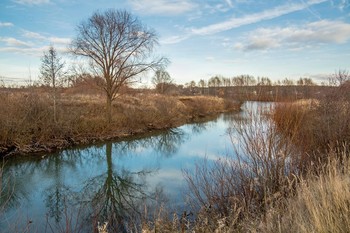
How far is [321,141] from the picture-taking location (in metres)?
8.66

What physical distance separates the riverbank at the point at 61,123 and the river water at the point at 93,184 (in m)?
1.32

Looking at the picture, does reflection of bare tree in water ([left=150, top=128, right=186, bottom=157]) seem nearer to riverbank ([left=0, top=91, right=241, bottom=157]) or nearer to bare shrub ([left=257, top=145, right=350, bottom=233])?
riverbank ([left=0, top=91, right=241, bottom=157])

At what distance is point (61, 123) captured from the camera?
1505 centimetres

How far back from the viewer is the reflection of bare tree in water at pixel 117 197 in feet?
20.7

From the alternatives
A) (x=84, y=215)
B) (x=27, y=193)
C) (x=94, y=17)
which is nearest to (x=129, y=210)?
(x=84, y=215)

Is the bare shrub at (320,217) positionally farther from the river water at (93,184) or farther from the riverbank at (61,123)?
the riverbank at (61,123)

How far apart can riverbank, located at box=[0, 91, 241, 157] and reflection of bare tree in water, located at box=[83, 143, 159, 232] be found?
4.87 metres

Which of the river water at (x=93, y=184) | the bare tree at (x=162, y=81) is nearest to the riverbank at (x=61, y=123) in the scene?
the river water at (x=93, y=184)

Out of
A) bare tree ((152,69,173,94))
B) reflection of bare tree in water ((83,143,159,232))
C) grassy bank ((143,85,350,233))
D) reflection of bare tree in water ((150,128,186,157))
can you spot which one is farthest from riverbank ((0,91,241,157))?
bare tree ((152,69,173,94))

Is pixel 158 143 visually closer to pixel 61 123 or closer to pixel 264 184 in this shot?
pixel 61 123

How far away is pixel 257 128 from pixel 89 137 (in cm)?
1338

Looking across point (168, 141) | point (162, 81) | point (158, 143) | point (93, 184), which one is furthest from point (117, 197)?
point (162, 81)

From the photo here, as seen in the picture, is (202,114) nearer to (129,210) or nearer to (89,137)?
(89,137)

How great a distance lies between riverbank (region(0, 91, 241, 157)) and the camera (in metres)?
12.8
